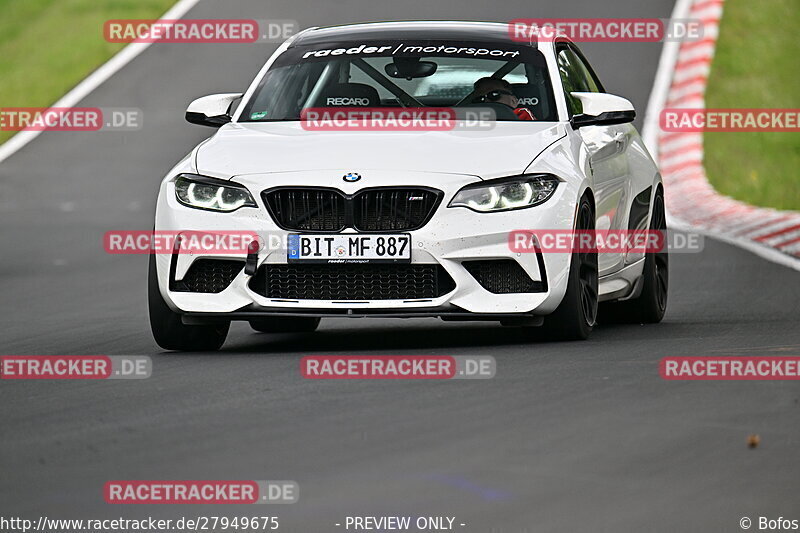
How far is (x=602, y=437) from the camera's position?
675 centimetres

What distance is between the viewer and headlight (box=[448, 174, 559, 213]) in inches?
357

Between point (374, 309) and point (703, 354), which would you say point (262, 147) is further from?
point (703, 354)

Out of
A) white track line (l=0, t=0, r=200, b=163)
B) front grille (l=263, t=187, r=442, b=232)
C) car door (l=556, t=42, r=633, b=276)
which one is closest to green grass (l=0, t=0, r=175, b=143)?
white track line (l=0, t=0, r=200, b=163)

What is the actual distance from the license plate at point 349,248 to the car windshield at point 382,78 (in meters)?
1.38

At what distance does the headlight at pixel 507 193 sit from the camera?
906 cm

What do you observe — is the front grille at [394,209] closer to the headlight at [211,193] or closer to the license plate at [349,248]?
the license plate at [349,248]

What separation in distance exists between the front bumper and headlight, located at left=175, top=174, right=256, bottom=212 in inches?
1.6

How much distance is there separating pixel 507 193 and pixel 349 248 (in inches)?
31.5

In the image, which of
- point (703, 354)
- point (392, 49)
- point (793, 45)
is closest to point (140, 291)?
point (392, 49)

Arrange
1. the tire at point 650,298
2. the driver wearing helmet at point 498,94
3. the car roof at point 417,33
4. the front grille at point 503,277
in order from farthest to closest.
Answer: the tire at point 650,298 < the car roof at point 417,33 < the driver wearing helmet at point 498,94 < the front grille at point 503,277

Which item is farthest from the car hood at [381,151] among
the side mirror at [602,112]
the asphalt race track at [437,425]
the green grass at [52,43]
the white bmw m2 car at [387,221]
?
the green grass at [52,43]

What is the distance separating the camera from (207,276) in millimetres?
9336

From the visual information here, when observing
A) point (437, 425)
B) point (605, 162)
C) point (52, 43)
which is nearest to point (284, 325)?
point (605, 162)

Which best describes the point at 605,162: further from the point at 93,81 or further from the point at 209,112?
the point at 93,81
